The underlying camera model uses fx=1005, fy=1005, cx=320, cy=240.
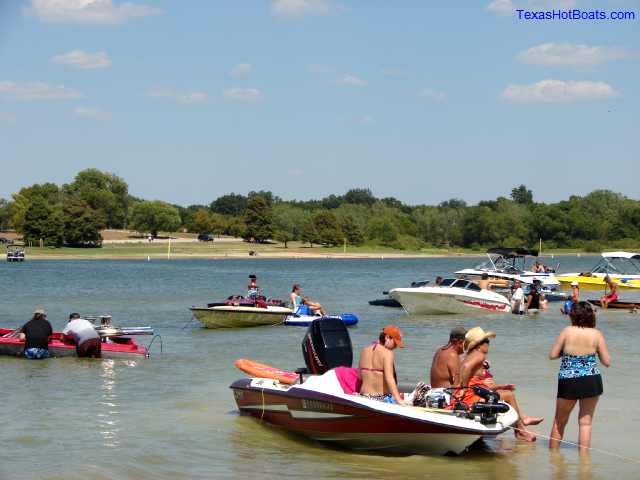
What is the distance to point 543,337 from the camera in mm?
29703

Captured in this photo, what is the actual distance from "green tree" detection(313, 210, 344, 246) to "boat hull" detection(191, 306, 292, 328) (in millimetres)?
134996

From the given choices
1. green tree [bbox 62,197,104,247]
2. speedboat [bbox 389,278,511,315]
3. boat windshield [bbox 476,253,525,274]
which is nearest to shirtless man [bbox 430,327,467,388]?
speedboat [bbox 389,278,511,315]

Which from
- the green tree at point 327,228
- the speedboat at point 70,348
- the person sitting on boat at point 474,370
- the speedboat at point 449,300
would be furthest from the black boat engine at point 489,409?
the green tree at point 327,228

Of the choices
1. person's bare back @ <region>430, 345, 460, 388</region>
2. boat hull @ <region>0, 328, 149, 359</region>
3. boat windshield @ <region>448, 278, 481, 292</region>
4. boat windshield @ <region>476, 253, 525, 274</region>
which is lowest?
boat hull @ <region>0, 328, 149, 359</region>

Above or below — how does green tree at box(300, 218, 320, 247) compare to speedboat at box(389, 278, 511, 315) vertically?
above

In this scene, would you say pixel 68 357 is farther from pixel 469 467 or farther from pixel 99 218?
pixel 99 218

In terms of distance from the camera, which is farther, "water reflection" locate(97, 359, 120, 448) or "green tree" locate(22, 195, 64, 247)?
"green tree" locate(22, 195, 64, 247)

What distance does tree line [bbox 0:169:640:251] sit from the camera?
161250 millimetres

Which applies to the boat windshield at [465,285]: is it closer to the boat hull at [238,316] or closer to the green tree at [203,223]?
the boat hull at [238,316]

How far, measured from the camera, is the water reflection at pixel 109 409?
15.1m

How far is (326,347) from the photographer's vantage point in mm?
15359

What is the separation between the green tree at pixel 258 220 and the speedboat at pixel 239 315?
420ft

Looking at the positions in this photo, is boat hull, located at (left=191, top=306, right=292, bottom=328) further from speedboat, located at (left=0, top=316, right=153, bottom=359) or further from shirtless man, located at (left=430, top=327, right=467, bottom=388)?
shirtless man, located at (left=430, top=327, right=467, bottom=388)

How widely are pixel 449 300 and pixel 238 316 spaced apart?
9.18 m
